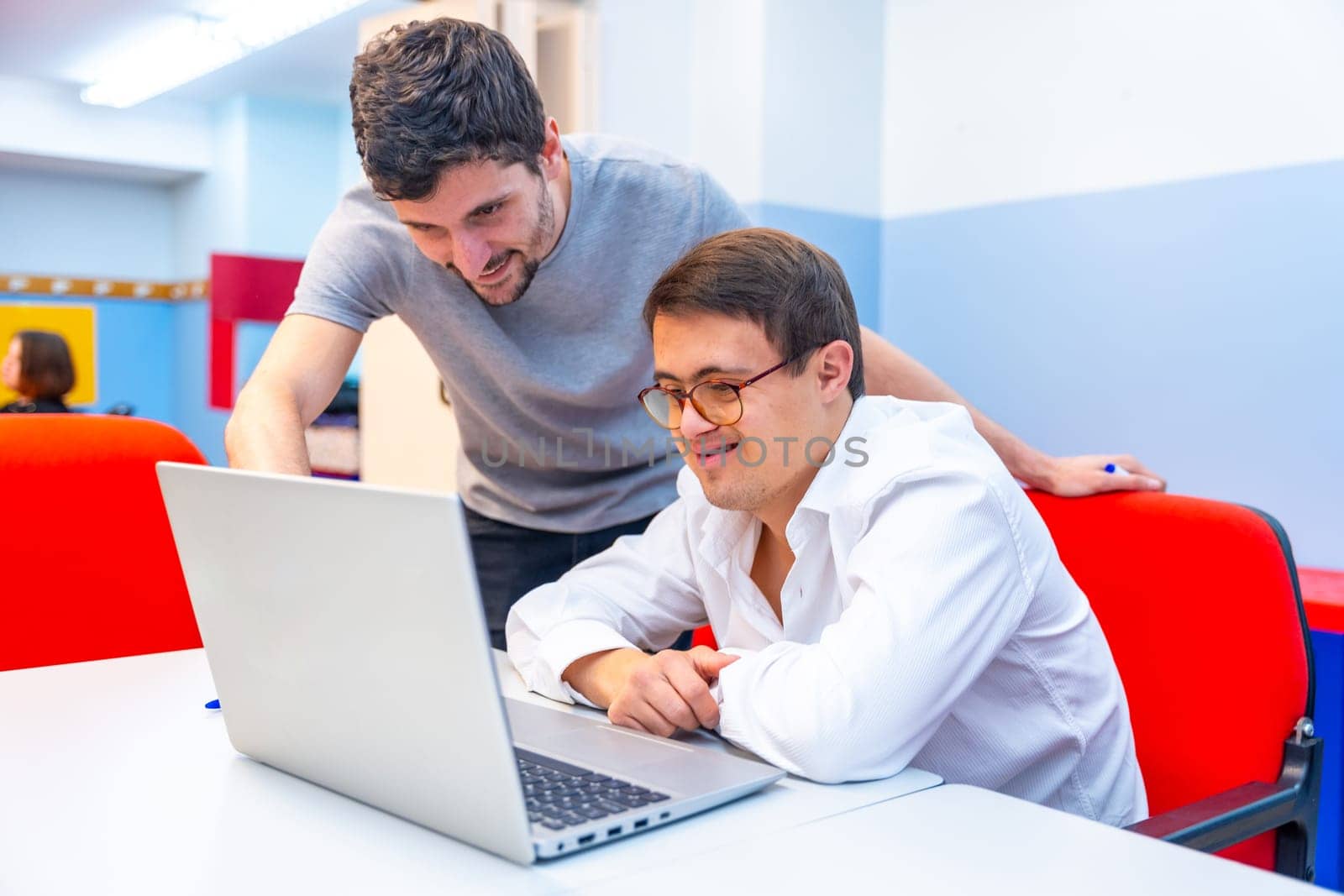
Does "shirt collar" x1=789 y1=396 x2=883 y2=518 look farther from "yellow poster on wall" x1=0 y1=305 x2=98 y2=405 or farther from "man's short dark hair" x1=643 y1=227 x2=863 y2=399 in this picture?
"yellow poster on wall" x1=0 y1=305 x2=98 y2=405

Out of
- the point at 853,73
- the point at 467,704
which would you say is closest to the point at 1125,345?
the point at 853,73

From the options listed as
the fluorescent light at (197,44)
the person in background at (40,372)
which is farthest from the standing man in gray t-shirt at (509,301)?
the fluorescent light at (197,44)

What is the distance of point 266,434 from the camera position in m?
1.33

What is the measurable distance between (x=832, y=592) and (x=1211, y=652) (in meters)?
0.41

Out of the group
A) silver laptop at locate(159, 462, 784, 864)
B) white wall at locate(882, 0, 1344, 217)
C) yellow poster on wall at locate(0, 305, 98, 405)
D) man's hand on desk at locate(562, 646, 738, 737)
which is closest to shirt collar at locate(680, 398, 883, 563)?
man's hand on desk at locate(562, 646, 738, 737)

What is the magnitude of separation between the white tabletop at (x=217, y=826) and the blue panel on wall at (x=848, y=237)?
1927mm

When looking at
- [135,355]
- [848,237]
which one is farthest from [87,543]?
[135,355]

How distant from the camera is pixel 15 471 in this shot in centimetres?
157

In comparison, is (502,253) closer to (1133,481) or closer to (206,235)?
(1133,481)

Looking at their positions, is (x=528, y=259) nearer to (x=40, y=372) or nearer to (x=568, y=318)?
(x=568, y=318)

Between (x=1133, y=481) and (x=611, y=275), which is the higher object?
(x=611, y=275)

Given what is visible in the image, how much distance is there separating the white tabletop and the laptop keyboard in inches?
1.1

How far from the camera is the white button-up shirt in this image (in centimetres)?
97

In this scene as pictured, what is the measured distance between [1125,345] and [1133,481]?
1.23m
